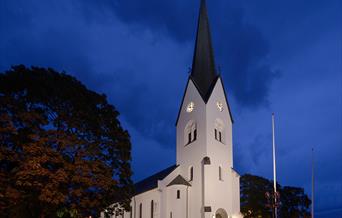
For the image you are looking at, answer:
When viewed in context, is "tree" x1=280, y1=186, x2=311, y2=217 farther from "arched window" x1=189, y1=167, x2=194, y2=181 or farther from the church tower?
"arched window" x1=189, y1=167, x2=194, y2=181

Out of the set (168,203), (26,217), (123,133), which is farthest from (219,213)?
(26,217)

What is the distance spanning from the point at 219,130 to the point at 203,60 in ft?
30.2

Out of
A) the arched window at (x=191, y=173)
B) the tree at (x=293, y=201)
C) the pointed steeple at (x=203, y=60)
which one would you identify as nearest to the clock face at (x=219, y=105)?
the pointed steeple at (x=203, y=60)

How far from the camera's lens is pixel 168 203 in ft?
151

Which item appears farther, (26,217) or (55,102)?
(55,102)

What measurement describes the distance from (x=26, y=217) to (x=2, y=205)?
1911mm

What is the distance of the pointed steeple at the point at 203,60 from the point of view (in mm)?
51656

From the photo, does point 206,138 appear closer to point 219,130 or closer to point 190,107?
point 219,130

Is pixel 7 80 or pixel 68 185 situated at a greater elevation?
pixel 7 80

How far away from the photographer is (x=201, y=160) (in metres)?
47.2

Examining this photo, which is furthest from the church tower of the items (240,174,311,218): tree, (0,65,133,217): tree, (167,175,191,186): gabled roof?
(0,65,133,217): tree

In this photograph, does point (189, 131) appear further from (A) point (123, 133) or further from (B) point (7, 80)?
(B) point (7, 80)

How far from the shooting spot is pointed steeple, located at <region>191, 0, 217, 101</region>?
51.7m

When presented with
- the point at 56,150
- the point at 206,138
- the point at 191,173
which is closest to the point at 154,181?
the point at 191,173
